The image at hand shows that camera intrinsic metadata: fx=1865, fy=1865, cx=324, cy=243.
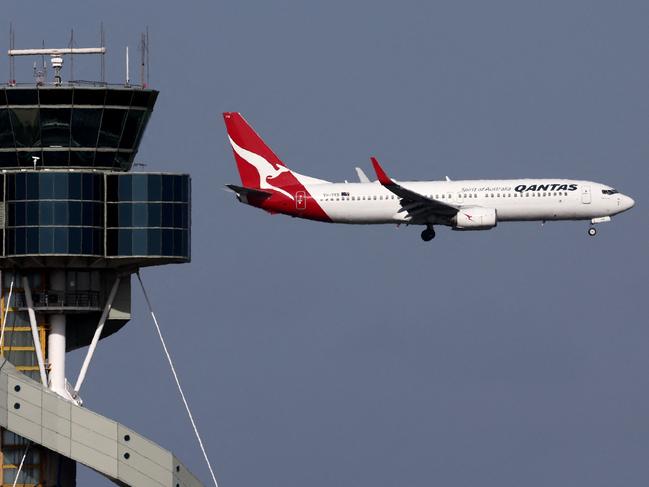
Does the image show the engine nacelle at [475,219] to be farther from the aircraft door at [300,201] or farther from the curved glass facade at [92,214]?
the curved glass facade at [92,214]

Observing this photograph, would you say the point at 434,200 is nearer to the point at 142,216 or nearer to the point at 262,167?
the point at 262,167

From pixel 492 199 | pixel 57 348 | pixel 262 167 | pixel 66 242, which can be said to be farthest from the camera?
pixel 262 167

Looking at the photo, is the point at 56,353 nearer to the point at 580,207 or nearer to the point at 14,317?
the point at 14,317

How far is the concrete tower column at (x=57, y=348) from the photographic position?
97375mm

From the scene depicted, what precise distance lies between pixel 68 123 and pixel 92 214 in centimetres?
515

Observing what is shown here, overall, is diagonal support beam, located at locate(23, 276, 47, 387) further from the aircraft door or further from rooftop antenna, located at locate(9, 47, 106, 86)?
the aircraft door

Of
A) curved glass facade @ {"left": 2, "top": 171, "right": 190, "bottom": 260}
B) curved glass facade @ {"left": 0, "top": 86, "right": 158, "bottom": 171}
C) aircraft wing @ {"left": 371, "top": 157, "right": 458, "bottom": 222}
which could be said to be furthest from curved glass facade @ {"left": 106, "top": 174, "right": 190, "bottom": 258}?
aircraft wing @ {"left": 371, "top": 157, "right": 458, "bottom": 222}

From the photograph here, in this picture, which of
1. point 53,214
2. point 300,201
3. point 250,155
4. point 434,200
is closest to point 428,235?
point 434,200

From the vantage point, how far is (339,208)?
5576 inches

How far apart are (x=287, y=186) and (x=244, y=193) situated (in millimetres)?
5066

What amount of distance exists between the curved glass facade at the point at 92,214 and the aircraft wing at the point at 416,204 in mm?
44667

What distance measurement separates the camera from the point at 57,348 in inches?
3841

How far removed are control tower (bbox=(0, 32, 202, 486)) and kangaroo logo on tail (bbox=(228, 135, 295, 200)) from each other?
51356 mm

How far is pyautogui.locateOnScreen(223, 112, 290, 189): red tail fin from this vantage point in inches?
5901
